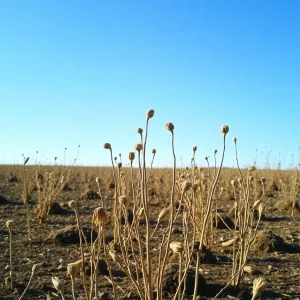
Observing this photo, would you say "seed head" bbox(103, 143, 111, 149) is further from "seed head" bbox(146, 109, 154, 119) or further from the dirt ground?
the dirt ground

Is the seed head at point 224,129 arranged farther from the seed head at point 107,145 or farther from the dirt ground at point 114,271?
the dirt ground at point 114,271

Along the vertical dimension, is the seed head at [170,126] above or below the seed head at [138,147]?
above

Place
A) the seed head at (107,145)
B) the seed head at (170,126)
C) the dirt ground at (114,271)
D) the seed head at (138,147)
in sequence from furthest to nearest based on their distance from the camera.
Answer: the dirt ground at (114,271), the seed head at (107,145), the seed head at (138,147), the seed head at (170,126)

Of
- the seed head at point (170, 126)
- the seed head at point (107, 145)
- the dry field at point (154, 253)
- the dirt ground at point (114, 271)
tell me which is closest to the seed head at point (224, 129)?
the dry field at point (154, 253)

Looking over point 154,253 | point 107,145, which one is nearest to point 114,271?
point 154,253

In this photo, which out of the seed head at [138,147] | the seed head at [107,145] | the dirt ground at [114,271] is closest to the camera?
the seed head at [138,147]

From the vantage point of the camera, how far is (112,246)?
3.63 meters

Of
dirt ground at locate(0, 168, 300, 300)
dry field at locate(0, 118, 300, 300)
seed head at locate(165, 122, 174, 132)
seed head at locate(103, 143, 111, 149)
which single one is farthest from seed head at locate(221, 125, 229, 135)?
dirt ground at locate(0, 168, 300, 300)

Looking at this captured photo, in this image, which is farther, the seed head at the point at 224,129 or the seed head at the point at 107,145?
the seed head at the point at 107,145

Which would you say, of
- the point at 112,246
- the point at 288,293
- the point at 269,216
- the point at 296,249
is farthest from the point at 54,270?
the point at 269,216

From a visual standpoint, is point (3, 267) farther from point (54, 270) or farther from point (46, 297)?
point (46, 297)

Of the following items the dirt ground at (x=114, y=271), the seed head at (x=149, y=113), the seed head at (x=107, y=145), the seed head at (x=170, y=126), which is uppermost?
the seed head at (x=149, y=113)

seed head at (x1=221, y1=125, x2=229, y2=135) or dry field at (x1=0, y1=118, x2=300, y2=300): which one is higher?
seed head at (x1=221, y1=125, x2=229, y2=135)

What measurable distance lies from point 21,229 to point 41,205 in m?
0.76
